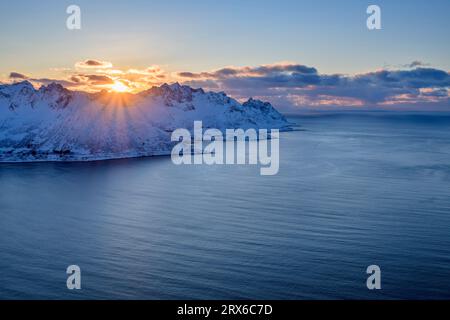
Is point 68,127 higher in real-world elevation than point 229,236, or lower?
higher

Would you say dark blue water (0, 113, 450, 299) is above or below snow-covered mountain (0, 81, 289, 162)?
below

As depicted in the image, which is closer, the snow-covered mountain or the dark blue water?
the dark blue water

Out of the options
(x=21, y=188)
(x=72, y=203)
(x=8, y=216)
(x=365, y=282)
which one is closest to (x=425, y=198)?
(x=365, y=282)

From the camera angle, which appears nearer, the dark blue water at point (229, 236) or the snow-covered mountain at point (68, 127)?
the dark blue water at point (229, 236)

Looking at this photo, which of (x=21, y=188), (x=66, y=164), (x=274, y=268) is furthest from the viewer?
(x=66, y=164)

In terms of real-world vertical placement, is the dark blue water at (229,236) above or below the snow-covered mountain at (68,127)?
below

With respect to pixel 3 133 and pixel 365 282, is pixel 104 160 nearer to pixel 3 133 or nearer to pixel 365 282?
pixel 3 133

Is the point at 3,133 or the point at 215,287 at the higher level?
the point at 3,133

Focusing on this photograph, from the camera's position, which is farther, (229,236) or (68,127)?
(68,127)
